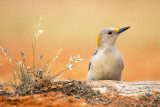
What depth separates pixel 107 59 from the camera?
5.30 meters

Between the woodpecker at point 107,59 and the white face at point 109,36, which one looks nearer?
the woodpecker at point 107,59

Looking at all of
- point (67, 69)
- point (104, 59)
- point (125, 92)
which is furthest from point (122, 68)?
point (67, 69)

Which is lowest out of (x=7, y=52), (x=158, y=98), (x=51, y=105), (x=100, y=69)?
(x=158, y=98)

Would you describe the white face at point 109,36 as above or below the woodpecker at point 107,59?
above

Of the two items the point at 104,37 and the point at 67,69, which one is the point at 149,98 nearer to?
the point at 67,69

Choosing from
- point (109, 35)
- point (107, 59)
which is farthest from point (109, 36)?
point (107, 59)

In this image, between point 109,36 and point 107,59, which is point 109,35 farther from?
point 107,59

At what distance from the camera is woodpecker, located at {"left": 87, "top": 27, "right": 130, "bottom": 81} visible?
5297mm

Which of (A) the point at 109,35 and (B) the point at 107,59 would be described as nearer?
(B) the point at 107,59

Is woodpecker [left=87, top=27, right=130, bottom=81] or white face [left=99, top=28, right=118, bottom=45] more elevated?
white face [left=99, top=28, right=118, bottom=45]

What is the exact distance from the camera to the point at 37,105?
2877mm

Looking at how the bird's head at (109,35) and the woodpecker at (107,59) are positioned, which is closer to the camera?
the woodpecker at (107,59)

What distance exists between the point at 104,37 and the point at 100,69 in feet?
2.91

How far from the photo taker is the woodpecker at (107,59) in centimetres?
530
